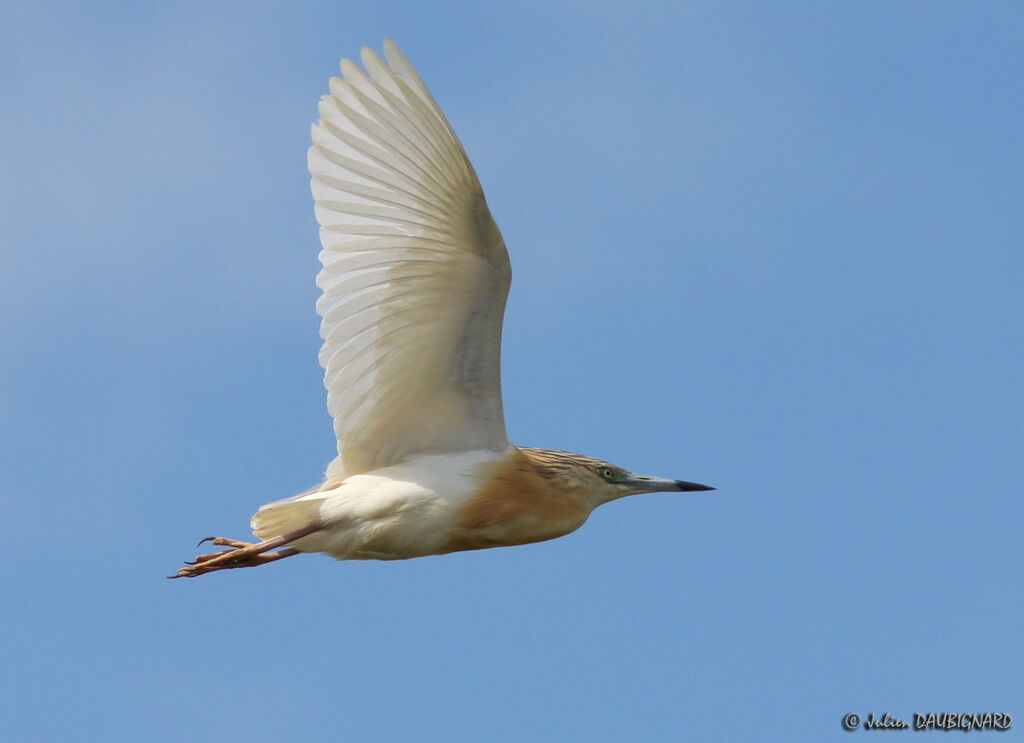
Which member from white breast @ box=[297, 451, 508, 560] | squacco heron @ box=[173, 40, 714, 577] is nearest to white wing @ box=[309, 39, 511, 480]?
squacco heron @ box=[173, 40, 714, 577]

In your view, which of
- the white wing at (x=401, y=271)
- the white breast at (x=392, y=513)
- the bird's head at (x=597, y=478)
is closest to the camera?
the white wing at (x=401, y=271)

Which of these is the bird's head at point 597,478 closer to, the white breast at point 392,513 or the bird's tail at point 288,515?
the white breast at point 392,513

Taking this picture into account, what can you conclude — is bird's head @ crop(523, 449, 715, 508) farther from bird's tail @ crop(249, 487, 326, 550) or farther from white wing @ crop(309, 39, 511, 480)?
bird's tail @ crop(249, 487, 326, 550)

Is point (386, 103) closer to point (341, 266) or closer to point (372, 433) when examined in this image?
point (341, 266)

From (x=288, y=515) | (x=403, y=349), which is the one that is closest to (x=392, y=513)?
(x=288, y=515)

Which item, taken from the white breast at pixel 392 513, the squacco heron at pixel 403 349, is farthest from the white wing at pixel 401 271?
the white breast at pixel 392 513

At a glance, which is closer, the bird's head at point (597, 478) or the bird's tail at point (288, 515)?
the bird's tail at point (288, 515)

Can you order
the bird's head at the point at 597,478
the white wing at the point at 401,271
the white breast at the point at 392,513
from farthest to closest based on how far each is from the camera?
Answer: the bird's head at the point at 597,478
the white breast at the point at 392,513
the white wing at the point at 401,271

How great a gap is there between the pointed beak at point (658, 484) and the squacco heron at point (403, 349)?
0.96m

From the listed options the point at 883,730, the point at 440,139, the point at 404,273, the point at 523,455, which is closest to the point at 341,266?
the point at 404,273

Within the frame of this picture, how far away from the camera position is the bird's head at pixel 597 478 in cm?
1084

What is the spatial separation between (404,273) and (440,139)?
0.96 metres

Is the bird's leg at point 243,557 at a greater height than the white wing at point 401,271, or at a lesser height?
lesser

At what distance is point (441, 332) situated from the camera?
10.0m
